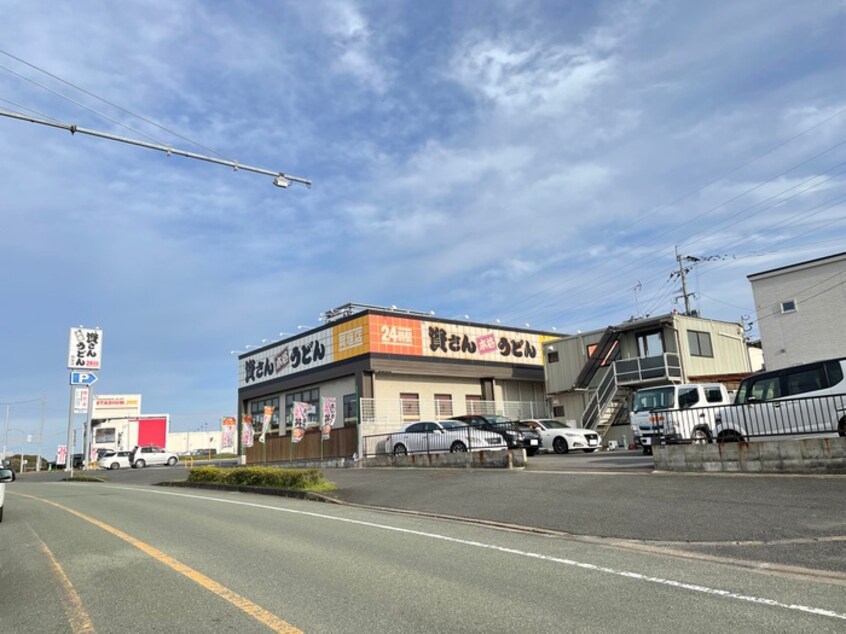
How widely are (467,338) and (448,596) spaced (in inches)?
1113

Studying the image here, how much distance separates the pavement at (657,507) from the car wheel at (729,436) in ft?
5.83

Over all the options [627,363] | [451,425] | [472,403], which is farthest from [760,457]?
[472,403]

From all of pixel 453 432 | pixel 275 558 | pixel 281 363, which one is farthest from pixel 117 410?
pixel 275 558

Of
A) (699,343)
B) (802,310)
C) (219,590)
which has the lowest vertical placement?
(219,590)

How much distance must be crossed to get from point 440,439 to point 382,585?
16298 millimetres

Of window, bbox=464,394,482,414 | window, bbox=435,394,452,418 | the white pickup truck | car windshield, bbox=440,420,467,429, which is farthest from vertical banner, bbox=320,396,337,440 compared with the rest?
the white pickup truck

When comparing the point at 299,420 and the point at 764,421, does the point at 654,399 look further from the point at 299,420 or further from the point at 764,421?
the point at 299,420

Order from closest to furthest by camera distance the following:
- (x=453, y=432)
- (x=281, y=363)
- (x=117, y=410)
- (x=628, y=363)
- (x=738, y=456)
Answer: (x=738, y=456) < (x=453, y=432) < (x=628, y=363) < (x=281, y=363) < (x=117, y=410)

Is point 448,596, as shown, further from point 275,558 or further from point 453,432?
point 453,432

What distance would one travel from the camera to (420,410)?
1262 inches

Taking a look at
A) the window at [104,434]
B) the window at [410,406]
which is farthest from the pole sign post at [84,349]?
the window at [410,406]

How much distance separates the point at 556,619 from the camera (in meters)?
5.10

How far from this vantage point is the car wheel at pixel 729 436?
1426 cm

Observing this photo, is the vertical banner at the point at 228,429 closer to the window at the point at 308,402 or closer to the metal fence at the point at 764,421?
the window at the point at 308,402
